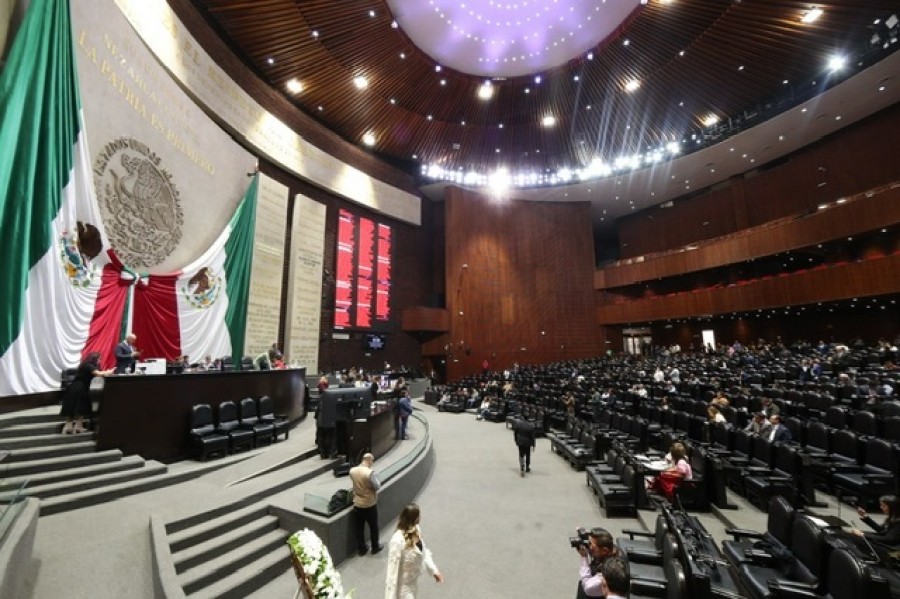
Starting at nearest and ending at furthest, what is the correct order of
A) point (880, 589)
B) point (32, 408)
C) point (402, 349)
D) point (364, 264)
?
point (880, 589), point (32, 408), point (364, 264), point (402, 349)

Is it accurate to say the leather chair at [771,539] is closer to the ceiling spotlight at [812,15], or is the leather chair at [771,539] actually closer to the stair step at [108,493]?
the stair step at [108,493]

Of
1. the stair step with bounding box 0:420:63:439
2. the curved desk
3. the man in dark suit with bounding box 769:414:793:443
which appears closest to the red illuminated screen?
the curved desk

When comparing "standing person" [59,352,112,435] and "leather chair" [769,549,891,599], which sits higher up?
"standing person" [59,352,112,435]

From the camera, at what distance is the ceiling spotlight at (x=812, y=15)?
41.5 feet

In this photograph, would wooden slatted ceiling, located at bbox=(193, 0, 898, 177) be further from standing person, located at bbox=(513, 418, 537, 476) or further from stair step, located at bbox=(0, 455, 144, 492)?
standing person, located at bbox=(513, 418, 537, 476)

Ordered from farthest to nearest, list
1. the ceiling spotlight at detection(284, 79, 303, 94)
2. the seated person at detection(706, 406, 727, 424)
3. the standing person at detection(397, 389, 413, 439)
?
1. the ceiling spotlight at detection(284, 79, 303, 94)
2. the standing person at detection(397, 389, 413, 439)
3. the seated person at detection(706, 406, 727, 424)

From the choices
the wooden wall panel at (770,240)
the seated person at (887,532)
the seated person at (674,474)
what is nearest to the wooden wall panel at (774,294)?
the wooden wall panel at (770,240)

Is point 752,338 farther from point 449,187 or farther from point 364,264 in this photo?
point 364,264

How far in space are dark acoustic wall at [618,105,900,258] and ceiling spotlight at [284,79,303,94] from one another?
22765 mm

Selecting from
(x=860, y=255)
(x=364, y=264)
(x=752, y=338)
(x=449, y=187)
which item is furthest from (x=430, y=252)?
(x=860, y=255)

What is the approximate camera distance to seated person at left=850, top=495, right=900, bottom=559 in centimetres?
324

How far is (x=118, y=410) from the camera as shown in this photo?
6.07m

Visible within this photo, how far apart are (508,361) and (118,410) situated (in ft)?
67.4

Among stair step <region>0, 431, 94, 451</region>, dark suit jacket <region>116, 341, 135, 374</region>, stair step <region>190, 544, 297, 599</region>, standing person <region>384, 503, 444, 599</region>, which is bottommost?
stair step <region>190, 544, 297, 599</region>
